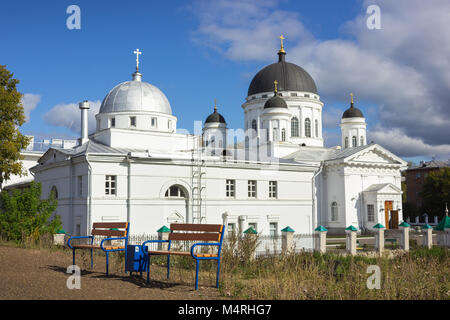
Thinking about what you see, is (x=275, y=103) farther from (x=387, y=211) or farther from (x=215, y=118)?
(x=387, y=211)

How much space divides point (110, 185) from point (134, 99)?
27.6 ft

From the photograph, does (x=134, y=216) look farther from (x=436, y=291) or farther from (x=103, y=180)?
(x=436, y=291)

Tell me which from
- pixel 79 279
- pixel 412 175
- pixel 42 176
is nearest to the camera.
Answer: pixel 79 279

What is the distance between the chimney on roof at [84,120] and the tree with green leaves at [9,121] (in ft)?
13.8

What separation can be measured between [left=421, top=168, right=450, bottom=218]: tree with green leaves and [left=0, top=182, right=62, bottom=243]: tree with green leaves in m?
46.4

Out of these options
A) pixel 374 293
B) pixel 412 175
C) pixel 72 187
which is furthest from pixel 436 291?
pixel 412 175

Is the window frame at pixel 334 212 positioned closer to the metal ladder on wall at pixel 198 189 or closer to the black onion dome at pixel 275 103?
the black onion dome at pixel 275 103

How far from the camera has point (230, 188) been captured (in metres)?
29.2

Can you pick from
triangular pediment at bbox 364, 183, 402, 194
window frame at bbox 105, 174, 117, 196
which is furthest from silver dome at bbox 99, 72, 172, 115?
triangular pediment at bbox 364, 183, 402, 194

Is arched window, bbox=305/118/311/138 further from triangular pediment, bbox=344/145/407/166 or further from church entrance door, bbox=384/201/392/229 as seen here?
church entrance door, bbox=384/201/392/229

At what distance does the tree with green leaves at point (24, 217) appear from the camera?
16219mm

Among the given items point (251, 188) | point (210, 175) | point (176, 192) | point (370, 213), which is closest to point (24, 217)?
point (176, 192)

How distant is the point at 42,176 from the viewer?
3084 centimetres
